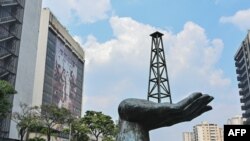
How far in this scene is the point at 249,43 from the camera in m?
74.2

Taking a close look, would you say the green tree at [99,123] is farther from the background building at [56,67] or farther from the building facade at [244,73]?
the building facade at [244,73]

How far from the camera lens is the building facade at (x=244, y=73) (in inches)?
2997

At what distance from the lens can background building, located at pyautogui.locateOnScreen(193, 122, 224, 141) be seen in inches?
3565

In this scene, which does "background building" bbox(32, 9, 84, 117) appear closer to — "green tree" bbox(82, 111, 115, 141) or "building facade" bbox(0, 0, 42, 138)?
"building facade" bbox(0, 0, 42, 138)

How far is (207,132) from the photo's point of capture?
91.6 meters

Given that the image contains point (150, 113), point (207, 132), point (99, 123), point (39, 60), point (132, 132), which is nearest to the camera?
point (150, 113)

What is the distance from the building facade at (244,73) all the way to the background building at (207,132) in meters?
13.8

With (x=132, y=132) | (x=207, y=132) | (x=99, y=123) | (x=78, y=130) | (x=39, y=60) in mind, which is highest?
(x=39, y=60)

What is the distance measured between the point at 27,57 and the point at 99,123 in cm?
1335

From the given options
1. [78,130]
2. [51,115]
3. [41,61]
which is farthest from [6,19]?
[41,61]

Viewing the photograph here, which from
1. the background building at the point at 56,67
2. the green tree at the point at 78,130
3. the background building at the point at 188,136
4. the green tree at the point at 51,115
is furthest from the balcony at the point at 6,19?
the background building at the point at 188,136

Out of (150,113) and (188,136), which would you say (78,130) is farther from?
(188,136)

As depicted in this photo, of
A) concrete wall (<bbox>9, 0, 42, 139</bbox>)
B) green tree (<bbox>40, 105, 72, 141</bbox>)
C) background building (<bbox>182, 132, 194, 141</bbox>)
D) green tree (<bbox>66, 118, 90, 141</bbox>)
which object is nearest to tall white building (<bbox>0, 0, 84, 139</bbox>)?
concrete wall (<bbox>9, 0, 42, 139</bbox>)

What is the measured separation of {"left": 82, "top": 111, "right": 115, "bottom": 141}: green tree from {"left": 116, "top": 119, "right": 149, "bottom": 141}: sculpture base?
3043 cm
